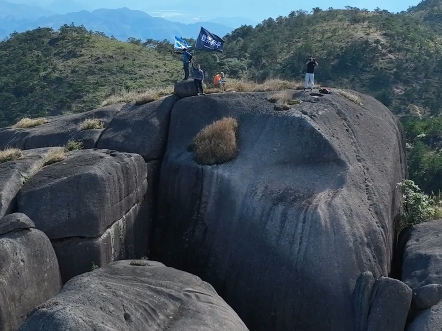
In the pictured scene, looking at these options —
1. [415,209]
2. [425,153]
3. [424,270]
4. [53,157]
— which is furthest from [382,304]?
[425,153]

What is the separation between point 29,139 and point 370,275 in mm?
11351

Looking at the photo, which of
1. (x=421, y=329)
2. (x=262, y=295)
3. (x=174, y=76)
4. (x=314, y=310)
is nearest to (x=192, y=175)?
(x=262, y=295)

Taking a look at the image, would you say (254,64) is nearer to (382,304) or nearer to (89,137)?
(89,137)

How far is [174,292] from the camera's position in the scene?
12.0 m

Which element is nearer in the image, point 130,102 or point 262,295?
point 262,295

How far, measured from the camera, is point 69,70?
186 feet

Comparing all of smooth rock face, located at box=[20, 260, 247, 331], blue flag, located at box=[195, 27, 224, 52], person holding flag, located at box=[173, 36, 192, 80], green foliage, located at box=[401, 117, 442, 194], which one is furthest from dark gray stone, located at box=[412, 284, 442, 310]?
green foliage, located at box=[401, 117, 442, 194]

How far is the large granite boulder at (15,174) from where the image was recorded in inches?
559

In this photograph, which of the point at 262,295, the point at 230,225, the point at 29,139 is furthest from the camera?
the point at 29,139

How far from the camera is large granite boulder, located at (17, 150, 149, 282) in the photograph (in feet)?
46.3

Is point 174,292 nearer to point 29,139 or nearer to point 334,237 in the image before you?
point 334,237

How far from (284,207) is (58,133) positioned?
8.02 meters

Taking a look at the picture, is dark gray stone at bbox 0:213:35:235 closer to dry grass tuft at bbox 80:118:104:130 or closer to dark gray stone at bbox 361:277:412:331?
dry grass tuft at bbox 80:118:104:130

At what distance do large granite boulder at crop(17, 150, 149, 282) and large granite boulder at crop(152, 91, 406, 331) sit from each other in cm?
198
